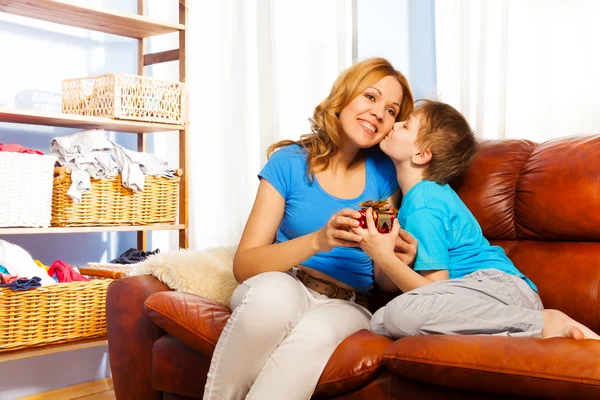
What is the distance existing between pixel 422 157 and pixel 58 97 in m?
1.74

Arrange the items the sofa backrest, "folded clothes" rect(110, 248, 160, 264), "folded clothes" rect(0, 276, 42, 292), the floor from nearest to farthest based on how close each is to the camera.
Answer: the sofa backrest
"folded clothes" rect(0, 276, 42, 292)
"folded clothes" rect(110, 248, 160, 264)
the floor

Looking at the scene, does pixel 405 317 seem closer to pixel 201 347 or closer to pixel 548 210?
pixel 201 347

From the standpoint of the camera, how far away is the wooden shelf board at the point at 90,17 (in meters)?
2.59

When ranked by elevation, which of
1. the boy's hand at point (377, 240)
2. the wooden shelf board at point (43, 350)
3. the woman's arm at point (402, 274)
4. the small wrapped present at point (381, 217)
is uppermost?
the small wrapped present at point (381, 217)

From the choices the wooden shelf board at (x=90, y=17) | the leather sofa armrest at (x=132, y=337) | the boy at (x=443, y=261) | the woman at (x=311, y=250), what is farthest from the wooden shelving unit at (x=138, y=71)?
the boy at (x=443, y=261)

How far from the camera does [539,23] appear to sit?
2.62 meters

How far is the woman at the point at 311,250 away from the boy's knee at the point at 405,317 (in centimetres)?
13

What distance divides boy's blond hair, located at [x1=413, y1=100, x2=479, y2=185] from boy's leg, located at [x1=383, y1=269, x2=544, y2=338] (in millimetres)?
386

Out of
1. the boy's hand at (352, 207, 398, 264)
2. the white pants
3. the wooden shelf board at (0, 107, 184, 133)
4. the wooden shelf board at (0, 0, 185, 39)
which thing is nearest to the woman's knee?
the white pants

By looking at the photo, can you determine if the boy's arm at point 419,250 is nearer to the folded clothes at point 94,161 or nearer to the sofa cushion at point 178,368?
the sofa cushion at point 178,368

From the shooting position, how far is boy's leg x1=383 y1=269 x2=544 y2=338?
157 cm

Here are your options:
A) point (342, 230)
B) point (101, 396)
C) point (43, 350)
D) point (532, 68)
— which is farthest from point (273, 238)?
point (101, 396)

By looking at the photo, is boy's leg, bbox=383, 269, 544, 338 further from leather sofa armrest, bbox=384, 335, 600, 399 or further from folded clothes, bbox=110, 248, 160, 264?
folded clothes, bbox=110, 248, 160, 264

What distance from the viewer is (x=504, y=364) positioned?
1.35 metres
